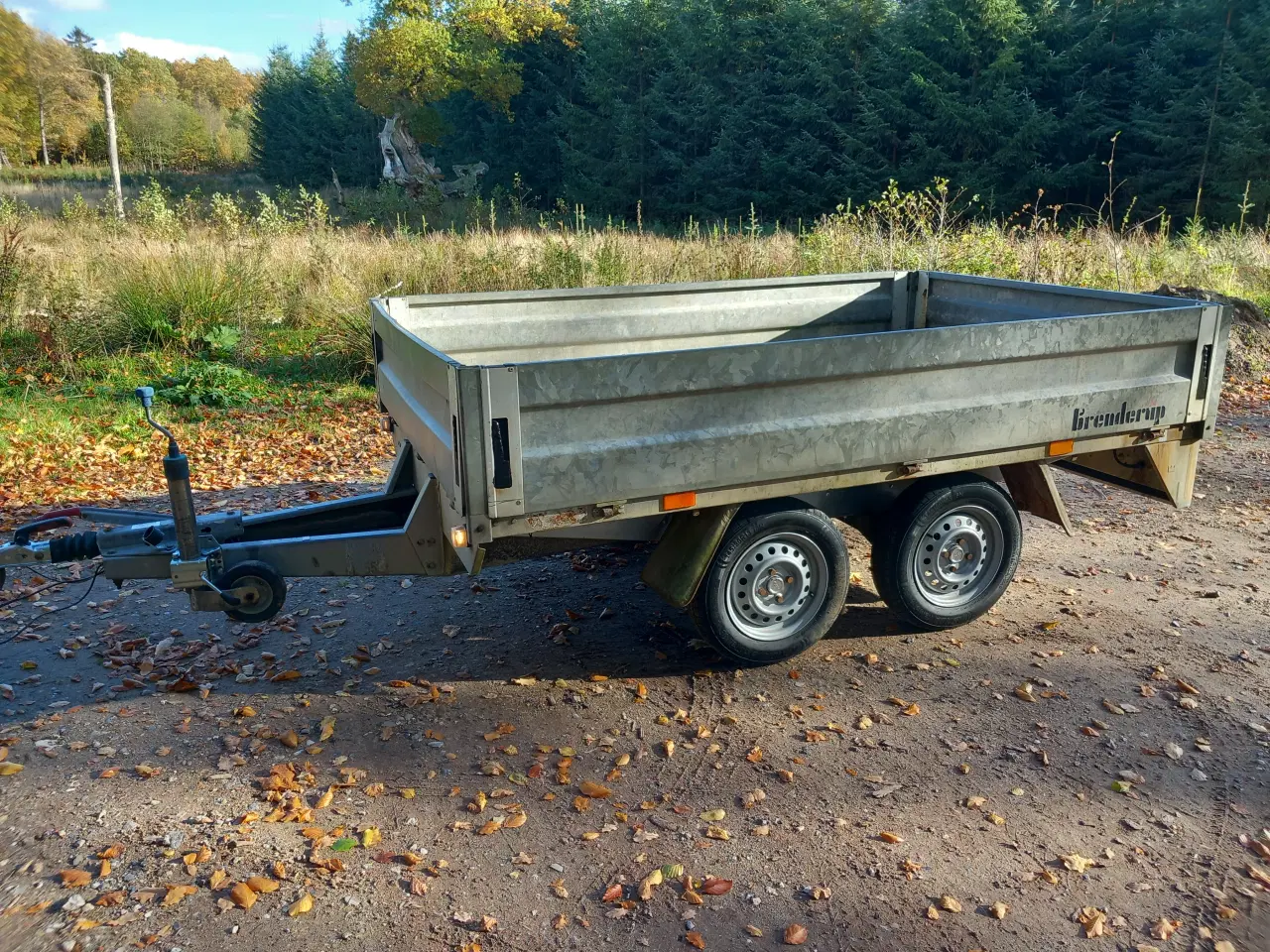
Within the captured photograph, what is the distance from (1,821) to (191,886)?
922 millimetres

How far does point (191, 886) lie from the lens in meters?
3.16

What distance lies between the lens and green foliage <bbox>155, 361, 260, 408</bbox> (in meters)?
9.79

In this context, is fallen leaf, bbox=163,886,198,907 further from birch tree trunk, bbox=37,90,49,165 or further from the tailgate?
birch tree trunk, bbox=37,90,49,165

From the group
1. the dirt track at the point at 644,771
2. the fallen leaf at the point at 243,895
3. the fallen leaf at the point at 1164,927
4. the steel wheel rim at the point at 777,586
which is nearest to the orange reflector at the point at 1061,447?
the dirt track at the point at 644,771

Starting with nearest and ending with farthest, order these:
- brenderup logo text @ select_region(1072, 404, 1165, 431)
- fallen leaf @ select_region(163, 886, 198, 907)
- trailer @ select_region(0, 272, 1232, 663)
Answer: fallen leaf @ select_region(163, 886, 198, 907) → trailer @ select_region(0, 272, 1232, 663) → brenderup logo text @ select_region(1072, 404, 1165, 431)

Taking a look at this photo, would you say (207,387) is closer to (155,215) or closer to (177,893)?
(155,215)

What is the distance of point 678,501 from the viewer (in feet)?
13.2

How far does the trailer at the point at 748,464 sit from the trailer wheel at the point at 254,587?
12 millimetres

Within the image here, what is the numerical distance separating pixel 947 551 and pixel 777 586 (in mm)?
1000

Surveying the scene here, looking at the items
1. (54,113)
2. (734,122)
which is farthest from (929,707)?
(54,113)

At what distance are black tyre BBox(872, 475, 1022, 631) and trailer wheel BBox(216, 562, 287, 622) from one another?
2836 mm

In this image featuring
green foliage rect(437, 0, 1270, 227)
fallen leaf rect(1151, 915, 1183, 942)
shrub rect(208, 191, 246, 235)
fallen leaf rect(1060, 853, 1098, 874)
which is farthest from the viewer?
green foliage rect(437, 0, 1270, 227)

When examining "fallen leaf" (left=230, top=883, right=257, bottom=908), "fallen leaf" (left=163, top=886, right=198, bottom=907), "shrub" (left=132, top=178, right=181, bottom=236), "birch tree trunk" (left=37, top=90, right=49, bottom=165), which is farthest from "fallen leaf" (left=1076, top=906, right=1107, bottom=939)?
"birch tree trunk" (left=37, top=90, right=49, bottom=165)

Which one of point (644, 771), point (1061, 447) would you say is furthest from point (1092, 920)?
point (1061, 447)
